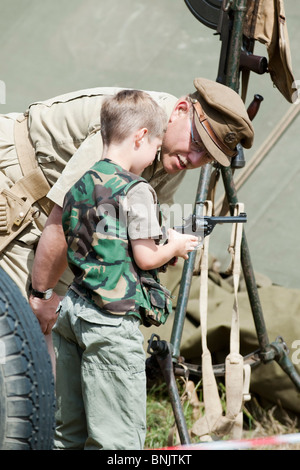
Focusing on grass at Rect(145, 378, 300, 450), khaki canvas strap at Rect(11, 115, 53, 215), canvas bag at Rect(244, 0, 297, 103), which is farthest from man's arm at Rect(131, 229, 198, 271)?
grass at Rect(145, 378, 300, 450)

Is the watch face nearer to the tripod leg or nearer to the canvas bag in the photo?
the tripod leg

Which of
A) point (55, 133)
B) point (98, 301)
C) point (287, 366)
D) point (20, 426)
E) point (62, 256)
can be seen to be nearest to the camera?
point (20, 426)

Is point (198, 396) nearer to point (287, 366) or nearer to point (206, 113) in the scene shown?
point (287, 366)

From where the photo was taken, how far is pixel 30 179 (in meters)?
2.58

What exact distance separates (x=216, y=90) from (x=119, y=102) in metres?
0.39

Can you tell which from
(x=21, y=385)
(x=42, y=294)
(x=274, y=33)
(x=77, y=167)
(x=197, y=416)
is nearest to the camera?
(x=21, y=385)

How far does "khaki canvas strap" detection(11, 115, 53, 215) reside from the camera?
2578mm

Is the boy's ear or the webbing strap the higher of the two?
the boy's ear

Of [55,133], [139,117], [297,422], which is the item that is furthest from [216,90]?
[297,422]

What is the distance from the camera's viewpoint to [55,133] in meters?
2.55

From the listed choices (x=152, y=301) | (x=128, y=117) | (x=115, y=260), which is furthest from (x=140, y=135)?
(x=152, y=301)

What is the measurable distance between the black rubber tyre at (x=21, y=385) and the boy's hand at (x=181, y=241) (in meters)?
0.49

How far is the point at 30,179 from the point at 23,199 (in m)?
0.07

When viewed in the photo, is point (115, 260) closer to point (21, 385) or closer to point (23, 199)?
point (21, 385)
